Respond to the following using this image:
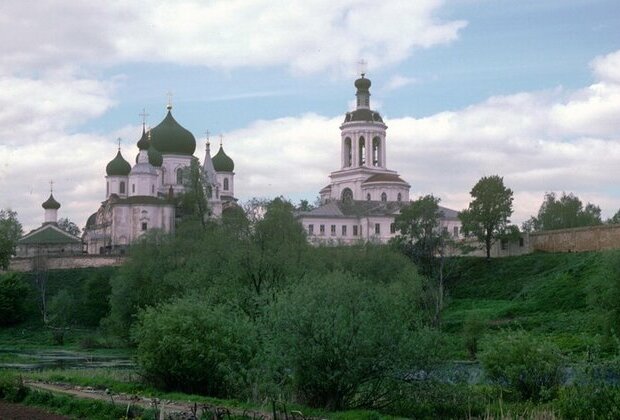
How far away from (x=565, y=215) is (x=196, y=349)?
229 ft

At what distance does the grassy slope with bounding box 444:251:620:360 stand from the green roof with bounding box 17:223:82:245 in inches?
1544

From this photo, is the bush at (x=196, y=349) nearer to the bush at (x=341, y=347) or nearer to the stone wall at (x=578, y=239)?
the bush at (x=341, y=347)

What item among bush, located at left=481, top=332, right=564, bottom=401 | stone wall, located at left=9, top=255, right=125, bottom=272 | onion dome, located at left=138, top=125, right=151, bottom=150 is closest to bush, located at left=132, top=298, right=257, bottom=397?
bush, located at left=481, top=332, right=564, bottom=401

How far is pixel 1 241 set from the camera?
70375mm

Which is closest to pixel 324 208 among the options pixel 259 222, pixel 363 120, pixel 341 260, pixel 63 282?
pixel 363 120

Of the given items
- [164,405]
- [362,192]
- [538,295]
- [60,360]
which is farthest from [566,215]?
[164,405]

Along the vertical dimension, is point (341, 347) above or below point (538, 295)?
below

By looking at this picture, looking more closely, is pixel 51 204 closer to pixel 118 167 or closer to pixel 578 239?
pixel 118 167

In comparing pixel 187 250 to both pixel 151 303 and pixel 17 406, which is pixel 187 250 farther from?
pixel 17 406

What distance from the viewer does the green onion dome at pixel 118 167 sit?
88.9 meters

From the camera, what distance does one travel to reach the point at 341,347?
65.5 feet

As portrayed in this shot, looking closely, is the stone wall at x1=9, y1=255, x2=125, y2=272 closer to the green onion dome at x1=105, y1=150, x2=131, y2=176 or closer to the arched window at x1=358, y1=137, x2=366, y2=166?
the green onion dome at x1=105, y1=150, x2=131, y2=176

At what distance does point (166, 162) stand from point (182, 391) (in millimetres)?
64267

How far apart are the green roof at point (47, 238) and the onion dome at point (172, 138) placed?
39.2ft
